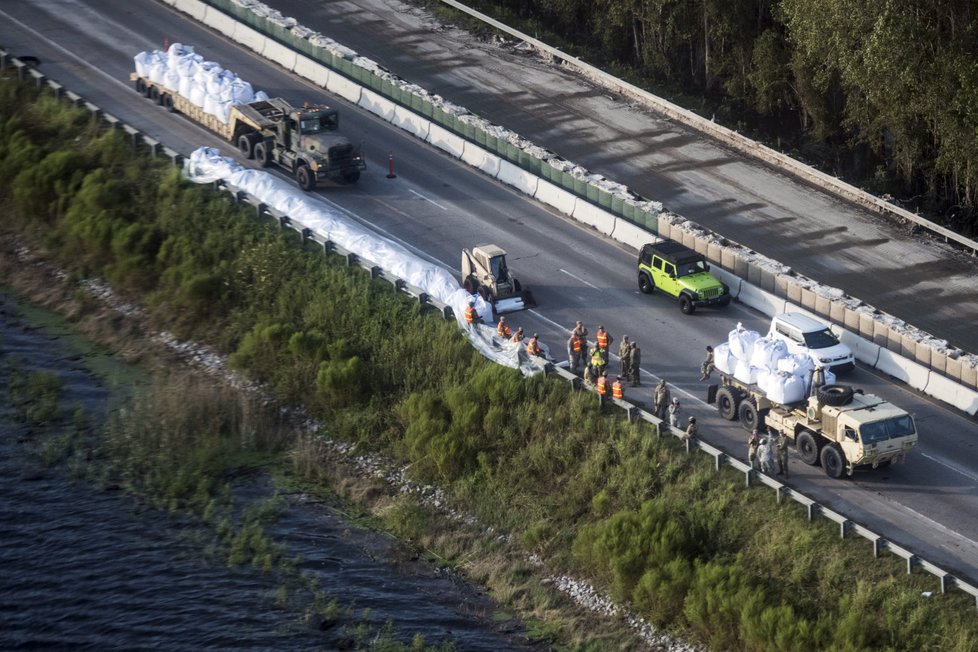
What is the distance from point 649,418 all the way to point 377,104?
23471mm

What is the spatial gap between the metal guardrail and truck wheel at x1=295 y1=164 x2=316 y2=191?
2.12m

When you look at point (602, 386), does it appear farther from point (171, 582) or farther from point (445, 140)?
point (445, 140)

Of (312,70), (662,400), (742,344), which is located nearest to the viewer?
(662,400)

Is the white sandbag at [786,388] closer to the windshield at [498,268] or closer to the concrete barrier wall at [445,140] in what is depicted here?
the windshield at [498,268]

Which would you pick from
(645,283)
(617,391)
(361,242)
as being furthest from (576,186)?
(617,391)

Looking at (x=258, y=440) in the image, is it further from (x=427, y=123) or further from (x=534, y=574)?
(x=427, y=123)

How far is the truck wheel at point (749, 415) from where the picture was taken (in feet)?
116

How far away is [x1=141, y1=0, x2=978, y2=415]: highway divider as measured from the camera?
39125mm

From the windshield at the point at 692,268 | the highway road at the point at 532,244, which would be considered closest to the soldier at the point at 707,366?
the highway road at the point at 532,244

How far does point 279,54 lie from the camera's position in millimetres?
58281

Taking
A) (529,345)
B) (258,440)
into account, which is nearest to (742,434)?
(529,345)

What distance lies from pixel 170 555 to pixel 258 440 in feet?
19.5

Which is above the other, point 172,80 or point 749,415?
point 749,415

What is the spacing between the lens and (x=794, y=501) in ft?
108
